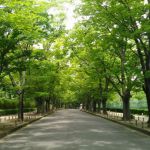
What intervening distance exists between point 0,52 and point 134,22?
9730mm

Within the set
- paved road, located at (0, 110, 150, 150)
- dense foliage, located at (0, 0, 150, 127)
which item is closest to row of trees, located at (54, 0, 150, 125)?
dense foliage, located at (0, 0, 150, 127)

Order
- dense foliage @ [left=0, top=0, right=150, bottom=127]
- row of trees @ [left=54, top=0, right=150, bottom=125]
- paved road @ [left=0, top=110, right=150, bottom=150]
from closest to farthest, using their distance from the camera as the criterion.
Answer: paved road @ [left=0, top=110, right=150, bottom=150], dense foliage @ [left=0, top=0, right=150, bottom=127], row of trees @ [left=54, top=0, right=150, bottom=125]

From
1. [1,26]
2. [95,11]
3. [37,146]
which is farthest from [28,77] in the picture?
[37,146]

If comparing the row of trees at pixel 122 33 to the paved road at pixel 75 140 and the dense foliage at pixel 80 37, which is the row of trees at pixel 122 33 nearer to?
the dense foliage at pixel 80 37


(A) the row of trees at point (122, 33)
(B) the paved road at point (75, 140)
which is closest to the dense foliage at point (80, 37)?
(A) the row of trees at point (122, 33)

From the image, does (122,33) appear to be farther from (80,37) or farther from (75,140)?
(80,37)

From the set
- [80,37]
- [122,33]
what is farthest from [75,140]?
[80,37]

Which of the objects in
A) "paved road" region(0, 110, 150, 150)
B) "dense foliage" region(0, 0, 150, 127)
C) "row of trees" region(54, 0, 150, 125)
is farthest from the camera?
"row of trees" region(54, 0, 150, 125)

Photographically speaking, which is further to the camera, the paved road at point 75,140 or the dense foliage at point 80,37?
the dense foliage at point 80,37

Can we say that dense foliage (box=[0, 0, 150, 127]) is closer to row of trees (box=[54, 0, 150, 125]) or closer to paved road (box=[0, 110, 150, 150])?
row of trees (box=[54, 0, 150, 125])

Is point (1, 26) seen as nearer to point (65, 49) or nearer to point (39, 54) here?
point (39, 54)

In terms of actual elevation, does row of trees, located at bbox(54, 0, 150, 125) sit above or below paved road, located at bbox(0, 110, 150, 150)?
above

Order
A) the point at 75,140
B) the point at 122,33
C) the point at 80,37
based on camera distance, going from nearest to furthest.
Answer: the point at 75,140 < the point at 122,33 < the point at 80,37

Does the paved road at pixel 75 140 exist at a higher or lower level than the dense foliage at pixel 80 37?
lower
